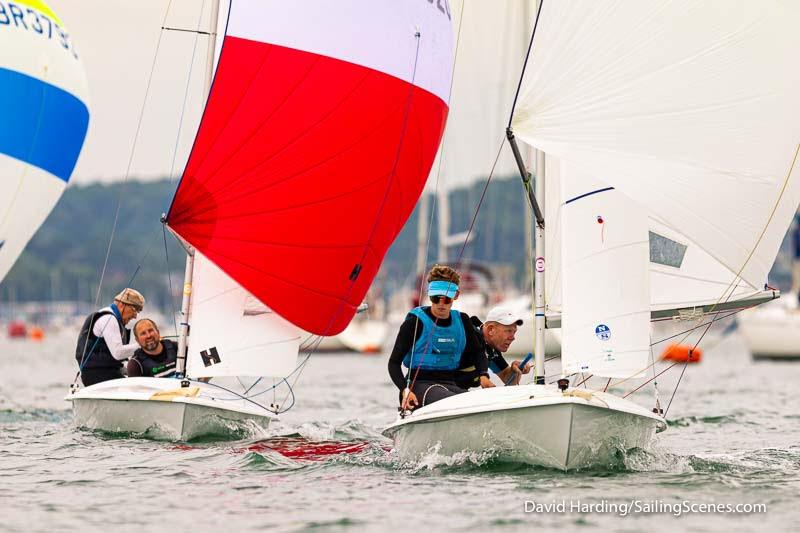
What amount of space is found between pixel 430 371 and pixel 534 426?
1.21 m

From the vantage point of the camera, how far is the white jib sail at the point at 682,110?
7.98m

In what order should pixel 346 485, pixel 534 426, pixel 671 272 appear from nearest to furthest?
pixel 534 426
pixel 346 485
pixel 671 272

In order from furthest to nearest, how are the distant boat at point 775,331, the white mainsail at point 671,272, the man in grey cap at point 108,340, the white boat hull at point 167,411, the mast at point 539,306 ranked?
the distant boat at point 775,331 → the man in grey cap at point 108,340 → the white boat hull at point 167,411 → the white mainsail at point 671,272 → the mast at point 539,306

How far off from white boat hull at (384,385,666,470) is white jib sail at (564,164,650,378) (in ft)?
0.90

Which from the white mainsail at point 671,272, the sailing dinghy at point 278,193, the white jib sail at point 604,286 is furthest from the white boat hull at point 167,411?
the white jib sail at point 604,286

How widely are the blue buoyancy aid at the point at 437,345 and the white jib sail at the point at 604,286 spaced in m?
0.84

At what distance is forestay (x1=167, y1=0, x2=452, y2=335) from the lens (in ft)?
35.6

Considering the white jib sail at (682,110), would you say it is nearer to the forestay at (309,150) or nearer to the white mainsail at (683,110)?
the white mainsail at (683,110)

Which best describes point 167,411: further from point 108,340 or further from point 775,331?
point 775,331

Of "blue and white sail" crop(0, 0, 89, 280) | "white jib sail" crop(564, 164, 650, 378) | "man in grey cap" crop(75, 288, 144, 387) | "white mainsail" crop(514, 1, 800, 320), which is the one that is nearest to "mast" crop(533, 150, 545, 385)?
"white jib sail" crop(564, 164, 650, 378)

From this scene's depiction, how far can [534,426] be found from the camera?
26.6 ft

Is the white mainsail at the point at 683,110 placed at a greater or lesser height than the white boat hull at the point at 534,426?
greater

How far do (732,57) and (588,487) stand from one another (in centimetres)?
281

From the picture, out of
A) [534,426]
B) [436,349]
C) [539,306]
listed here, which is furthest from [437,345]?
[534,426]
